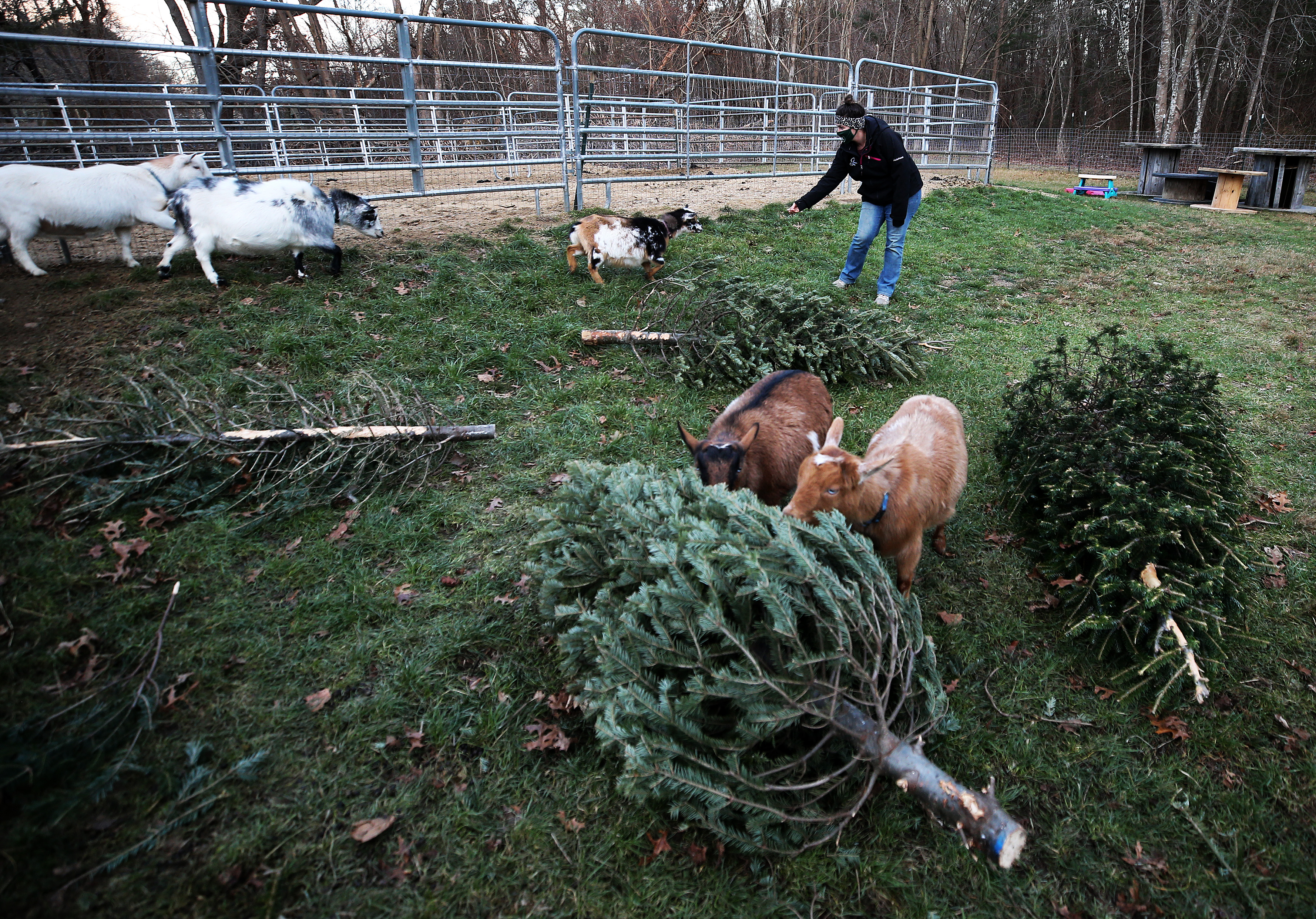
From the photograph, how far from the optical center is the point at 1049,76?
3566 cm

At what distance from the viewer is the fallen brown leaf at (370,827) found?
2312mm

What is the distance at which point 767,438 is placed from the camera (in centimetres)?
405

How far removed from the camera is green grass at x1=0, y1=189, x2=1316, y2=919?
2.22m

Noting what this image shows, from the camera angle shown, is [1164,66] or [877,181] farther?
[1164,66]

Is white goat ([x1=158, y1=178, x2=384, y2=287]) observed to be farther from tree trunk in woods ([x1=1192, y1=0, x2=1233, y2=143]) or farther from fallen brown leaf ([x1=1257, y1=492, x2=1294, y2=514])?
tree trunk in woods ([x1=1192, y1=0, x2=1233, y2=143])

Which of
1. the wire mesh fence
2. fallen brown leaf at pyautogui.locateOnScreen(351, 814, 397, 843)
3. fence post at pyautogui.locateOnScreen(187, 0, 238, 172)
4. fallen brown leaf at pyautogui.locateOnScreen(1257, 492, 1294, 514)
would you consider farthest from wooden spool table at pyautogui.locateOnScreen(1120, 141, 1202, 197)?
fallen brown leaf at pyautogui.locateOnScreen(351, 814, 397, 843)

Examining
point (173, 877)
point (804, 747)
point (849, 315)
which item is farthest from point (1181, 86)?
point (173, 877)

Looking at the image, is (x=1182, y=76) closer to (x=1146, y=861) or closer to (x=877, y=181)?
(x=877, y=181)

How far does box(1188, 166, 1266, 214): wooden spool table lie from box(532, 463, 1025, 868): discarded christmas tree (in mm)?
→ 19052

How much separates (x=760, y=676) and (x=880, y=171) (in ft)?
22.7

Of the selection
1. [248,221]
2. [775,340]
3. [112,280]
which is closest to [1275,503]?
[775,340]

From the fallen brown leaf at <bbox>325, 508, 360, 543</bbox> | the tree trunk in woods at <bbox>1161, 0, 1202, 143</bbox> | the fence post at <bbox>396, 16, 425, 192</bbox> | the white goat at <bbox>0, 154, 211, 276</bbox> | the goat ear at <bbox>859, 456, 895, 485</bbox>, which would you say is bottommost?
the fallen brown leaf at <bbox>325, 508, 360, 543</bbox>

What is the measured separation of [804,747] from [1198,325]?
849cm

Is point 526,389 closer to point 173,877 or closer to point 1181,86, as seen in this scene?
point 173,877
